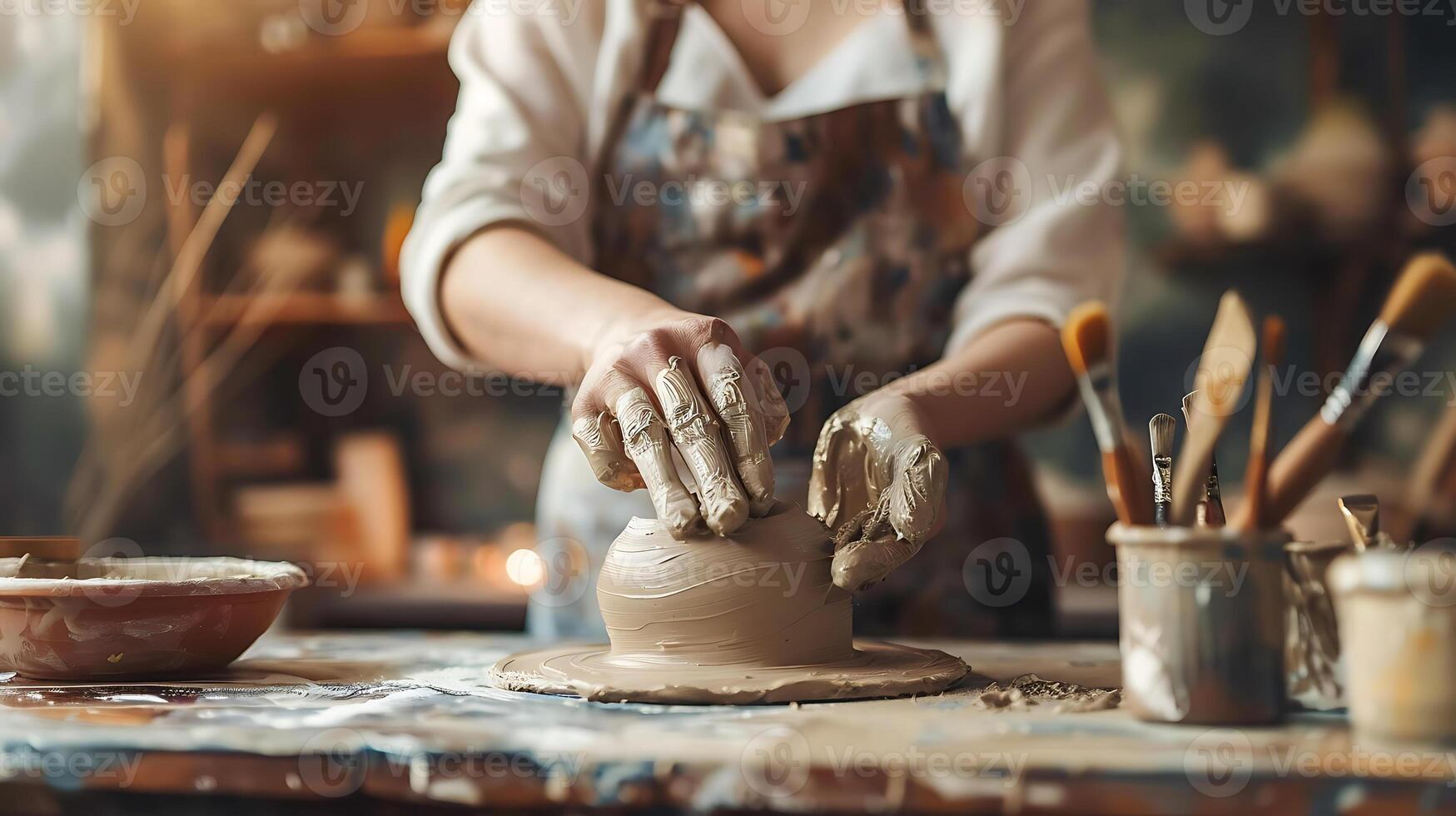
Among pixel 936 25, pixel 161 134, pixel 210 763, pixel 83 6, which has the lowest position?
pixel 210 763

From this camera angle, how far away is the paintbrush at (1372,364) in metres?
0.79

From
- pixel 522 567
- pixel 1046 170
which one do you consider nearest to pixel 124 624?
pixel 1046 170

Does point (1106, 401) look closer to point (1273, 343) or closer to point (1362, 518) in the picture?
point (1273, 343)

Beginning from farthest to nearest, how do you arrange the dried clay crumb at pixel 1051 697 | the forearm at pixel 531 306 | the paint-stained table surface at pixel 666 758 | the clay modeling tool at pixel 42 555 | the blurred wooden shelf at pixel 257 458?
the blurred wooden shelf at pixel 257 458 < the forearm at pixel 531 306 < the clay modeling tool at pixel 42 555 < the dried clay crumb at pixel 1051 697 < the paint-stained table surface at pixel 666 758

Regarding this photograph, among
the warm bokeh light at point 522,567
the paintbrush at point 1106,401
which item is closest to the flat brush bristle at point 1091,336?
the paintbrush at point 1106,401

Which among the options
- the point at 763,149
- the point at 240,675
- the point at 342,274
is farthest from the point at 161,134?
the point at 240,675

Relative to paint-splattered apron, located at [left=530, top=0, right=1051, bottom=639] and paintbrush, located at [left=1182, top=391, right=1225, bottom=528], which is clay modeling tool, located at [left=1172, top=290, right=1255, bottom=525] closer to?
paintbrush, located at [left=1182, top=391, right=1225, bottom=528]

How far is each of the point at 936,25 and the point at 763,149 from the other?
0.31 meters

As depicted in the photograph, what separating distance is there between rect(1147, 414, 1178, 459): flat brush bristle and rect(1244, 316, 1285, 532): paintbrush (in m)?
0.16

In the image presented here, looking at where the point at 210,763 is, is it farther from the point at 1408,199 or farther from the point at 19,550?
the point at 1408,199

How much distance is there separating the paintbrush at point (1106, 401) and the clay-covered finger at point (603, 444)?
48cm

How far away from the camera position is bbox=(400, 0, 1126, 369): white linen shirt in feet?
5.28

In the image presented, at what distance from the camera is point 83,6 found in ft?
9.62

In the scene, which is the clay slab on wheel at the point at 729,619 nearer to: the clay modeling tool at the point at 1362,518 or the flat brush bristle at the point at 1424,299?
the clay modeling tool at the point at 1362,518
